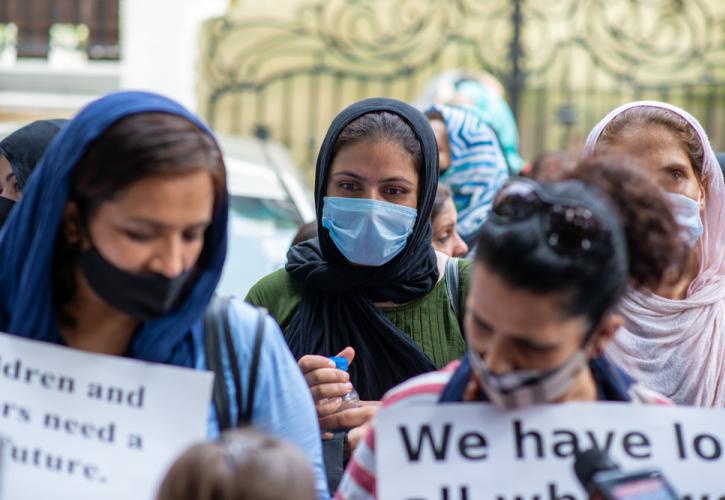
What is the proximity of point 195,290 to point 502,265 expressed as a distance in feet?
2.17

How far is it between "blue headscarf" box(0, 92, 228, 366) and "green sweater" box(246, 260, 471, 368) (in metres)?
1.04

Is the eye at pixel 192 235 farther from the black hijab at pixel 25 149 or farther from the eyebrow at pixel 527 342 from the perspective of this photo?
the black hijab at pixel 25 149

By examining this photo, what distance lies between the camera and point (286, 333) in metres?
3.58

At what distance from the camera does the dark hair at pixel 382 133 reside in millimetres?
3697

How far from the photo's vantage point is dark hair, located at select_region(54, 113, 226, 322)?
244 cm

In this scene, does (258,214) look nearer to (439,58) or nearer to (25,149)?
(25,149)

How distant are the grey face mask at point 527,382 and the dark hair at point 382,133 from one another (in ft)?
4.67

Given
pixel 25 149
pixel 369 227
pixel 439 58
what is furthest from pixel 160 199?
pixel 439 58

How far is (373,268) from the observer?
3.66 metres

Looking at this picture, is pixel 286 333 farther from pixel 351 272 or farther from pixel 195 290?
pixel 195 290

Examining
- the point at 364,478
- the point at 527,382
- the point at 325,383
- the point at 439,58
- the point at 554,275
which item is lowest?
the point at 439,58

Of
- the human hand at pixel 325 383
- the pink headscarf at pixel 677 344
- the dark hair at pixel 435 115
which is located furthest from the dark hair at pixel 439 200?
the human hand at pixel 325 383

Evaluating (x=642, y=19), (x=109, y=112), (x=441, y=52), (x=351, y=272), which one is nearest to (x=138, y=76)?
(x=441, y=52)

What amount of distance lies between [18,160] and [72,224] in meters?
1.49
